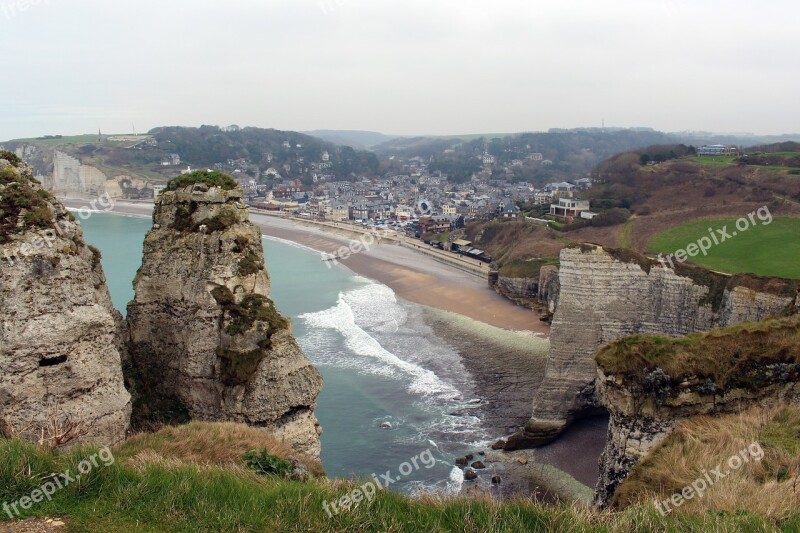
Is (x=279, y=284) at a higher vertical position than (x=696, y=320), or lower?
lower

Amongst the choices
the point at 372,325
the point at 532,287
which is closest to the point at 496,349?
the point at 372,325

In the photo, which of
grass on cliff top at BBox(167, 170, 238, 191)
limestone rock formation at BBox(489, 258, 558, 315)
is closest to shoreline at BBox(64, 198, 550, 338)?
limestone rock formation at BBox(489, 258, 558, 315)

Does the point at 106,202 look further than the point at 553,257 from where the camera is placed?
Yes

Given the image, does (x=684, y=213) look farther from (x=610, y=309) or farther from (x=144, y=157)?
(x=144, y=157)

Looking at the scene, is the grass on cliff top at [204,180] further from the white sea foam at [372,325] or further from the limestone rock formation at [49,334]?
the white sea foam at [372,325]

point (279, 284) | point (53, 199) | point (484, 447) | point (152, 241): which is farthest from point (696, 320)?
point (279, 284)

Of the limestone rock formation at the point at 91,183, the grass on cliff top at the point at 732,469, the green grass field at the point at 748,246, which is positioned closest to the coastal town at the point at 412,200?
the limestone rock formation at the point at 91,183

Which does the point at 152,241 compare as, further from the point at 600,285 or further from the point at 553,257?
the point at 553,257
